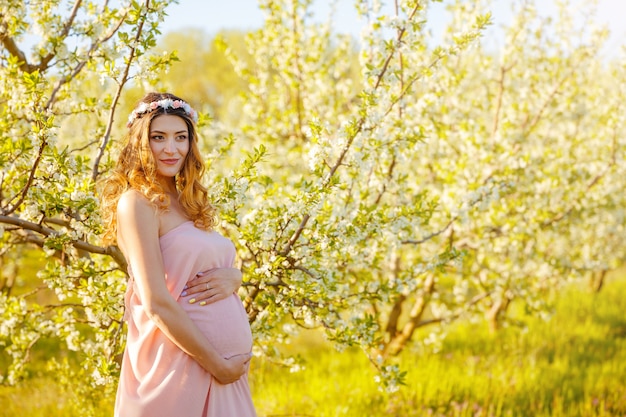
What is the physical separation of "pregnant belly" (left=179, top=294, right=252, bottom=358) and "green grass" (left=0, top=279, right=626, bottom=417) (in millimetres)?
2626

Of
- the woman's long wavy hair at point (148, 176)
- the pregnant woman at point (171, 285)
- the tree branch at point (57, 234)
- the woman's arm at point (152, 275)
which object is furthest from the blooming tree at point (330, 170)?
the woman's arm at point (152, 275)

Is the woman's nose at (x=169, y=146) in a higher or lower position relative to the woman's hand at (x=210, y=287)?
higher

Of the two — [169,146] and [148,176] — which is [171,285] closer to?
[148,176]

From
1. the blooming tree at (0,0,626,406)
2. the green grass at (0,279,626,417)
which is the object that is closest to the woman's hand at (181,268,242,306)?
the blooming tree at (0,0,626,406)

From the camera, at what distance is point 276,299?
3617 mm

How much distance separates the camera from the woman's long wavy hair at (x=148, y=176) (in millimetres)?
2648

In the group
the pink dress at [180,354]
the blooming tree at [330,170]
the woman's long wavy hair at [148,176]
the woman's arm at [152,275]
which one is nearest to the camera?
the woman's arm at [152,275]

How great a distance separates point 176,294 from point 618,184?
7.41m

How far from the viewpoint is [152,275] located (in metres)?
2.36

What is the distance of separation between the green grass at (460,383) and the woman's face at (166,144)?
115 inches

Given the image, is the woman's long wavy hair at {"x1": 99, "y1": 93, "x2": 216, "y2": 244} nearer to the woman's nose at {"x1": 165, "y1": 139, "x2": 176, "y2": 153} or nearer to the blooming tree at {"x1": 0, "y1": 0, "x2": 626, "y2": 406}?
the woman's nose at {"x1": 165, "y1": 139, "x2": 176, "y2": 153}

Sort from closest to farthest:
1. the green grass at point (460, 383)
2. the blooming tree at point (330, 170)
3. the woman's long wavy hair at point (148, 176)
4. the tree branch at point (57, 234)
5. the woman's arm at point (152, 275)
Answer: the woman's arm at point (152, 275) → the woman's long wavy hair at point (148, 176) → the tree branch at point (57, 234) → the blooming tree at point (330, 170) → the green grass at point (460, 383)

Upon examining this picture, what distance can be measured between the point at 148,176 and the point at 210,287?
0.56 meters

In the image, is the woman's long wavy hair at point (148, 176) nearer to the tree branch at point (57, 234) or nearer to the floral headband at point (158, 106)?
the floral headband at point (158, 106)
